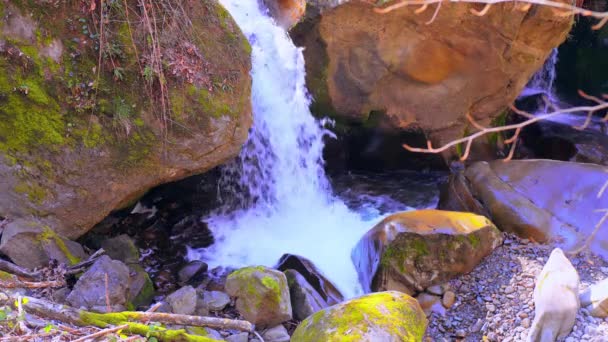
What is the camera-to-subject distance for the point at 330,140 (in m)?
7.89

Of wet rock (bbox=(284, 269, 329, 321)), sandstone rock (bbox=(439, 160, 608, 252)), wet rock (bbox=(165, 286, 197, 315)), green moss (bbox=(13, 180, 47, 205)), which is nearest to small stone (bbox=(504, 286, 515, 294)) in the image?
sandstone rock (bbox=(439, 160, 608, 252))

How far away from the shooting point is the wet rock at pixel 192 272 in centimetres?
507

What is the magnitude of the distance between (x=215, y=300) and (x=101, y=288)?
1012mm

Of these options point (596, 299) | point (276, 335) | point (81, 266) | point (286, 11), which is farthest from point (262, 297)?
point (286, 11)

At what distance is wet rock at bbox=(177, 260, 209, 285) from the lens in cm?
507

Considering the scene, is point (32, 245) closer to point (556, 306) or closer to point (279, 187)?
point (279, 187)

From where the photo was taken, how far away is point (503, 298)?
4.45 m

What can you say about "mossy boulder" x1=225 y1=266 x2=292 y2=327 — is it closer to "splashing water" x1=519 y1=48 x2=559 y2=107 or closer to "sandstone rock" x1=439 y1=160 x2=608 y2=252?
"sandstone rock" x1=439 y1=160 x2=608 y2=252

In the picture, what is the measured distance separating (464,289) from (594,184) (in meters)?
2.33

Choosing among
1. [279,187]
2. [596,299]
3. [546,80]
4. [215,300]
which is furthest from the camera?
Answer: [546,80]

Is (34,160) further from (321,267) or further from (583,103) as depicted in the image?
(583,103)

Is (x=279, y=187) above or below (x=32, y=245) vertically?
below

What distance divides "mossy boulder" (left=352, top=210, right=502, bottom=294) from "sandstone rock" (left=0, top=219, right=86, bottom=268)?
10.1 feet

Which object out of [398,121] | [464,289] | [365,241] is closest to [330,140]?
[398,121]
